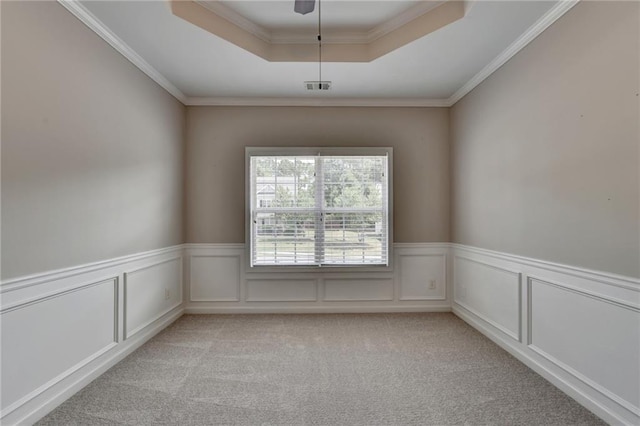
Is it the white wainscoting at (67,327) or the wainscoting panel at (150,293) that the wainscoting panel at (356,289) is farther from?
the white wainscoting at (67,327)

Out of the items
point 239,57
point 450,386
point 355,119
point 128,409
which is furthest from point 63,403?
point 355,119

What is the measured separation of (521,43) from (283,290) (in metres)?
3.45

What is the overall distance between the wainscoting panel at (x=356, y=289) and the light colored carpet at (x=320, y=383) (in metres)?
0.63

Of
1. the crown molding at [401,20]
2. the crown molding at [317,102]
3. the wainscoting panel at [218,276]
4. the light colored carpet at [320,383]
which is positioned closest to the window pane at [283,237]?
the wainscoting panel at [218,276]

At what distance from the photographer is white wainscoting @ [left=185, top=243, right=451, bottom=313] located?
13.3 feet

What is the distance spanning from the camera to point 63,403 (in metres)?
2.15

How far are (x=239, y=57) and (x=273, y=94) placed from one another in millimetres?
939

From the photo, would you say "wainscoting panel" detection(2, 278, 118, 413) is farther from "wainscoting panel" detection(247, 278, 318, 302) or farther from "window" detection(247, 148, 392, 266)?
"window" detection(247, 148, 392, 266)

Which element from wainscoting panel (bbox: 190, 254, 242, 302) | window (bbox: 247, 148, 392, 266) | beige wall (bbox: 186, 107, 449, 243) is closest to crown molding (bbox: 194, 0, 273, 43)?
beige wall (bbox: 186, 107, 449, 243)

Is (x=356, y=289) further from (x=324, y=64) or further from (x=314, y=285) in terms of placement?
(x=324, y=64)

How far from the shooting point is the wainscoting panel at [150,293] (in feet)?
9.53

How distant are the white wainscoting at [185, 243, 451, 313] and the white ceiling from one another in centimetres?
189

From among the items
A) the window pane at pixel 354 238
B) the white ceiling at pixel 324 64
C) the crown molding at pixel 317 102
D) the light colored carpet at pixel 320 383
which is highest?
the white ceiling at pixel 324 64

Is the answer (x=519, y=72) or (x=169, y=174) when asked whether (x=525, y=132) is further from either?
(x=169, y=174)
